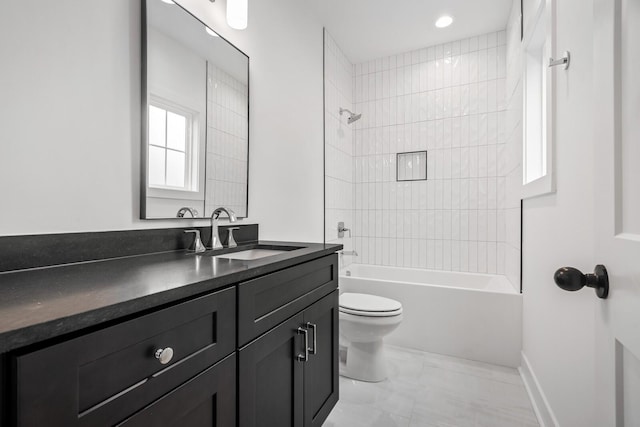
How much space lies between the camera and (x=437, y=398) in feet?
5.89

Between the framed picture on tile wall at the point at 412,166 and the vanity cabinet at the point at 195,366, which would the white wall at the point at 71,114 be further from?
the framed picture on tile wall at the point at 412,166

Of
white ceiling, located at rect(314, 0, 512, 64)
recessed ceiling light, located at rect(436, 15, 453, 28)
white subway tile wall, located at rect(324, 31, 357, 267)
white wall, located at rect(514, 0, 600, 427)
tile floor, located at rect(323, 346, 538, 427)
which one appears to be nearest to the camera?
white wall, located at rect(514, 0, 600, 427)

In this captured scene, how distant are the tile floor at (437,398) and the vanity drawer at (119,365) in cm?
119

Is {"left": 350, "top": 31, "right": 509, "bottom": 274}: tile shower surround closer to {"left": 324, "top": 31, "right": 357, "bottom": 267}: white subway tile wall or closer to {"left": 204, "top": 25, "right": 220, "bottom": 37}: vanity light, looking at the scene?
{"left": 324, "top": 31, "right": 357, "bottom": 267}: white subway tile wall

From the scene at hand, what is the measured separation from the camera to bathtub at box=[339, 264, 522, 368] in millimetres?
2211

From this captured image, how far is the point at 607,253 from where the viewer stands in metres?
0.59

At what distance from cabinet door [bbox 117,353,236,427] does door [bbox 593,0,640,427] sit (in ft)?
2.69

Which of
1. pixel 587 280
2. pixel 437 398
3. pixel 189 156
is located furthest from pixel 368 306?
pixel 587 280

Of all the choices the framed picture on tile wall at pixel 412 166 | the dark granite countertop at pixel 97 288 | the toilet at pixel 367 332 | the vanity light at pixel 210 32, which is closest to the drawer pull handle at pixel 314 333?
the dark granite countertop at pixel 97 288

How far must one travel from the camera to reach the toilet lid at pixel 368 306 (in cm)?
194

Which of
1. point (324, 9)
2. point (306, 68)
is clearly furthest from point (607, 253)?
point (324, 9)

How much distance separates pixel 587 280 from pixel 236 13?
1666 mm

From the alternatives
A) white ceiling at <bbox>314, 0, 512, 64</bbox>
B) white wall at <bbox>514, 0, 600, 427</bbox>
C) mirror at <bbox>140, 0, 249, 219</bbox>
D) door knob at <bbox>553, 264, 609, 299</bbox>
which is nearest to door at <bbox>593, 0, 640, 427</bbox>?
door knob at <bbox>553, 264, 609, 299</bbox>

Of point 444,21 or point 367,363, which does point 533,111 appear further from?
point 367,363
